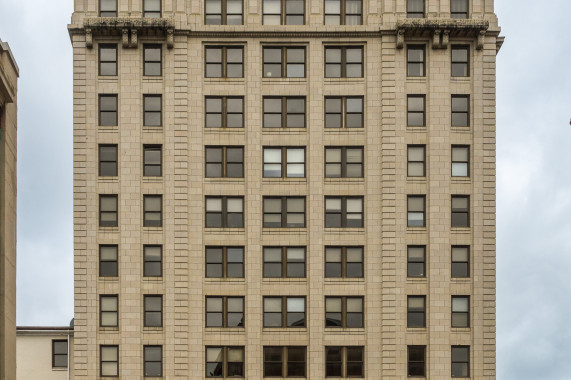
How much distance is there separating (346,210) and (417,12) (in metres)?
13.6

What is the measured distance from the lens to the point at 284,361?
49.2m

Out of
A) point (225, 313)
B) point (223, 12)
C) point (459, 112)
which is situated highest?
point (223, 12)

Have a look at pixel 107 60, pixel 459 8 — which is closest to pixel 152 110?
pixel 107 60

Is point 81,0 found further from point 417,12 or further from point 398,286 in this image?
point 398,286

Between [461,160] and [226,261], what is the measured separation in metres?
16.2

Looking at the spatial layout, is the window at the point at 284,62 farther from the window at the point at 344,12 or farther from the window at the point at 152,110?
the window at the point at 152,110

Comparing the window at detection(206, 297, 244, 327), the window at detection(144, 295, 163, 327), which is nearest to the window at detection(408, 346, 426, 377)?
the window at detection(206, 297, 244, 327)

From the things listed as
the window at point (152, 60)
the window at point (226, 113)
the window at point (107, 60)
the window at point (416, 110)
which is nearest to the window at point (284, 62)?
the window at point (226, 113)

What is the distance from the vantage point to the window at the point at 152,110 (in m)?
50.2

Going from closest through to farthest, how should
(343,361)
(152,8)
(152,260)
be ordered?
(343,361), (152,260), (152,8)

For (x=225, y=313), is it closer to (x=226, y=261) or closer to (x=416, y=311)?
(x=226, y=261)

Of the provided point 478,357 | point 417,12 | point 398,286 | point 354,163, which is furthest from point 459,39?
point 478,357

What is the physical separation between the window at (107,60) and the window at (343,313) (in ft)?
65.1

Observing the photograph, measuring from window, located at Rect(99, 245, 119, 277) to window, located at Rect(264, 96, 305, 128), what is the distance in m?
12.4
